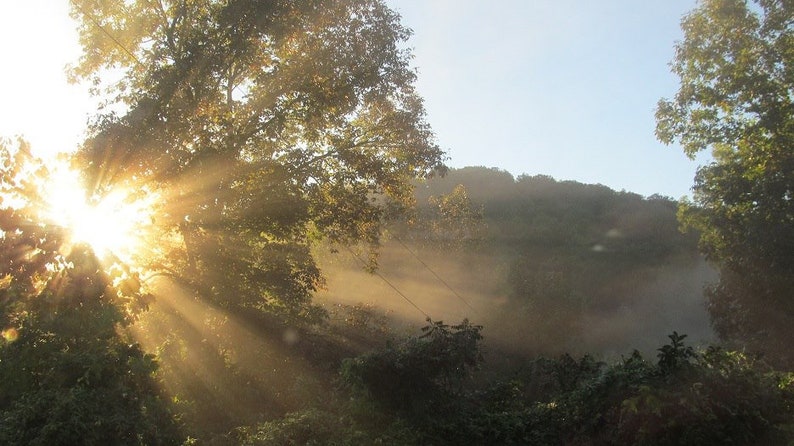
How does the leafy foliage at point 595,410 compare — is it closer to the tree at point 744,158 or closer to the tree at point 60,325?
the tree at point 60,325

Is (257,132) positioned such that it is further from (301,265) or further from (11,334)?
(11,334)

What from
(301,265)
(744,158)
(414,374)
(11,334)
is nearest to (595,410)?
(414,374)

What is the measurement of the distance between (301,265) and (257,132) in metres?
3.26

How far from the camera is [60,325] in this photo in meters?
7.56

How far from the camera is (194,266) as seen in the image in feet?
43.8

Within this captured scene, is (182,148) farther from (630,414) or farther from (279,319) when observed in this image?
(630,414)

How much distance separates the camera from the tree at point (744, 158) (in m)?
13.6

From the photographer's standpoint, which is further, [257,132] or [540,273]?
[540,273]

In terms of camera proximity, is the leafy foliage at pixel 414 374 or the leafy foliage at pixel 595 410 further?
the leafy foliage at pixel 414 374

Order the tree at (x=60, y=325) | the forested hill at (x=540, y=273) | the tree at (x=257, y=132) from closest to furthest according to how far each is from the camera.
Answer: the tree at (x=60, y=325) < the tree at (x=257, y=132) < the forested hill at (x=540, y=273)

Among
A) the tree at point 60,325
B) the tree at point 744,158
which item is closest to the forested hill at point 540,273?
the tree at point 744,158

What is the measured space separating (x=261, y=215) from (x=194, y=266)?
1905mm

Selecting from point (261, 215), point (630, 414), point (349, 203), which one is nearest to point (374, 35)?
point (349, 203)

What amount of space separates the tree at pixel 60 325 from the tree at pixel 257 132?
13.7ft
